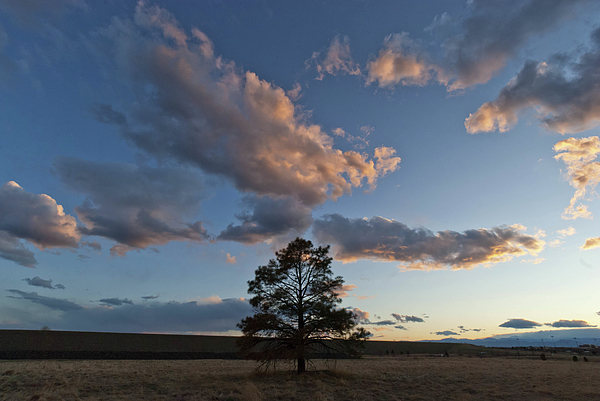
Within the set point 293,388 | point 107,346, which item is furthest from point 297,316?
point 107,346

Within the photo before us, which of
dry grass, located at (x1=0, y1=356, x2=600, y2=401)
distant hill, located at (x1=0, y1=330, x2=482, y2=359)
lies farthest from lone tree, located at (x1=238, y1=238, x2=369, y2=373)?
distant hill, located at (x1=0, y1=330, x2=482, y2=359)

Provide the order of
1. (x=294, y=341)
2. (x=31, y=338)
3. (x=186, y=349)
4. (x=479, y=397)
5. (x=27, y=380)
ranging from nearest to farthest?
(x=479, y=397)
(x=27, y=380)
(x=294, y=341)
(x=31, y=338)
(x=186, y=349)

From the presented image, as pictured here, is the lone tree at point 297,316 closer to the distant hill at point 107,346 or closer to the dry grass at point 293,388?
the dry grass at point 293,388

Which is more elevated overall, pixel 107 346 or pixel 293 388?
pixel 293 388

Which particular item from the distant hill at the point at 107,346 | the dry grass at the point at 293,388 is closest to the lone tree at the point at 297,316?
the dry grass at the point at 293,388

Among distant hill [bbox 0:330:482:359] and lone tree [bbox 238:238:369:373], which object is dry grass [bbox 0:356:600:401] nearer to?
lone tree [bbox 238:238:369:373]

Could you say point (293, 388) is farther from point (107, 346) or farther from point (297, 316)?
point (107, 346)

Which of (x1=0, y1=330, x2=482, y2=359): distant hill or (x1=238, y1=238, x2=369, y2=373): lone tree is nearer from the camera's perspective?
(x1=238, y1=238, x2=369, y2=373): lone tree

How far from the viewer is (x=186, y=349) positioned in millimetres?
71562

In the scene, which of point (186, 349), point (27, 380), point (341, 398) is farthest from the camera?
point (186, 349)

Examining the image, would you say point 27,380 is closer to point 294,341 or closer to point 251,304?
point 251,304

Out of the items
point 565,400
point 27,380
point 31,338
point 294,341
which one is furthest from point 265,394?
point 31,338

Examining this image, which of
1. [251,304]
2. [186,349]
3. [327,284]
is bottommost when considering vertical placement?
[186,349]

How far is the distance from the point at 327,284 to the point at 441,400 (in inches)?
445
